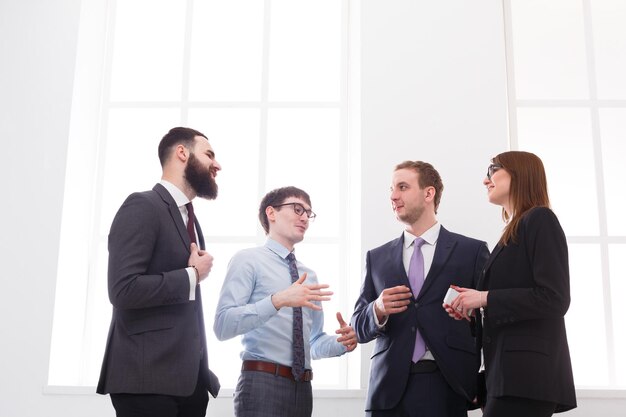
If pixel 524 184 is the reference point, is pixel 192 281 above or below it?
below

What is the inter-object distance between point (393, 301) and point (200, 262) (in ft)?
2.57

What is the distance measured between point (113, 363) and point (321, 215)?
6.87 feet

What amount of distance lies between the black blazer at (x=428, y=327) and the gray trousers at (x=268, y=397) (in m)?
0.31

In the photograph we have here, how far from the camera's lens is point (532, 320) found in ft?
7.23

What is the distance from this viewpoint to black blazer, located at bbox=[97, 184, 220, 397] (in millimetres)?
2102

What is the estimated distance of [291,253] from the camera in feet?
9.46

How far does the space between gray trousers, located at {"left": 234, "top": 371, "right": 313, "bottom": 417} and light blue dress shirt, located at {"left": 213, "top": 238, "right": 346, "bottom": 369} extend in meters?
0.09

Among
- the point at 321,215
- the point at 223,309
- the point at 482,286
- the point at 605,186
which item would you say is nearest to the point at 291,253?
the point at 223,309

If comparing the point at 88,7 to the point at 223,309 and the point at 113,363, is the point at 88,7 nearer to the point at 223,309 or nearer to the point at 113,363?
Answer: the point at 223,309

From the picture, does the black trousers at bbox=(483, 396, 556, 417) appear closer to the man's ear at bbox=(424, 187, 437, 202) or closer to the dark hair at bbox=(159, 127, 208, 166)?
the man's ear at bbox=(424, 187, 437, 202)

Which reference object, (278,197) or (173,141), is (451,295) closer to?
(278,197)

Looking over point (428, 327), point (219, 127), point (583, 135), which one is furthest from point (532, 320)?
point (219, 127)

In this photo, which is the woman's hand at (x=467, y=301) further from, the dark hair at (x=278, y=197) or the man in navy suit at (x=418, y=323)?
the dark hair at (x=278, y=197)

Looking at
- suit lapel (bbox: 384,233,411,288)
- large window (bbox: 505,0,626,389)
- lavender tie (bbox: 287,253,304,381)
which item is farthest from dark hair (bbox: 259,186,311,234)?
large window (bbox: 505,0,626,389)
